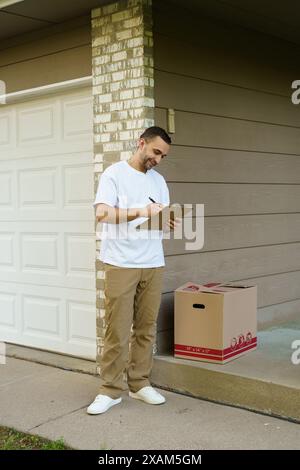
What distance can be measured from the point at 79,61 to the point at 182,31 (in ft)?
2.90

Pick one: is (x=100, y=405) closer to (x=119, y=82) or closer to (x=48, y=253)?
(x=48, y=253)

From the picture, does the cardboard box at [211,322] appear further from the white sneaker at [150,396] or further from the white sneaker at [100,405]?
the white sneaker at [100,405]

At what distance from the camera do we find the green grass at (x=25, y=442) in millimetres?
3826

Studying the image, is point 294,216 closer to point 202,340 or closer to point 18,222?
point 202,340

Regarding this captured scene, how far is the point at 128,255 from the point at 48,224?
5.91 feet

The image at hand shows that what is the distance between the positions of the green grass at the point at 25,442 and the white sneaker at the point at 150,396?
78cm

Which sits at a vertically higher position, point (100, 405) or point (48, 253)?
point (48, 253)

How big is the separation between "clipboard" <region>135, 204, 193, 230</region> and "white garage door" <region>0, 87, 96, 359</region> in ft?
4.35

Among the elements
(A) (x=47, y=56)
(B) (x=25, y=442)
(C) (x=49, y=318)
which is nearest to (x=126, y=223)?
(B) (x=25, y=442)

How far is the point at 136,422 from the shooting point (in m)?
4.13

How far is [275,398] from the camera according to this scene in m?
4.20

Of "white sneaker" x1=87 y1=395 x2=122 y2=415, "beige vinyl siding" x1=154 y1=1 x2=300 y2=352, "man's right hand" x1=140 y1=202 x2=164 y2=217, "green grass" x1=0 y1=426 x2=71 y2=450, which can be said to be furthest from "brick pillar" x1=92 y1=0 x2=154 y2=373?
"green grass" x1=0 y1=426 x2=71 y2=450

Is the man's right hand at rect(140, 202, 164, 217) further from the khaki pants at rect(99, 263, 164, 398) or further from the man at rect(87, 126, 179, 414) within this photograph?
the khaki pants at rect(99, 263, 164, 398)
